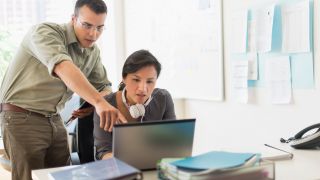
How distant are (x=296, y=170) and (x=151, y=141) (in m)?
0.54

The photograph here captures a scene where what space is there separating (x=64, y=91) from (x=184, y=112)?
4.51 ft

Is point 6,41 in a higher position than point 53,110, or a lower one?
higher

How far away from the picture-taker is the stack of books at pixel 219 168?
1126mm

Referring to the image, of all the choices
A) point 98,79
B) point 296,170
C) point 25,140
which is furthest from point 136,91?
point 296,170

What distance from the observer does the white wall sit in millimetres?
2188

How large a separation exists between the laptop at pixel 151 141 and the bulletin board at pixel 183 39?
146cm

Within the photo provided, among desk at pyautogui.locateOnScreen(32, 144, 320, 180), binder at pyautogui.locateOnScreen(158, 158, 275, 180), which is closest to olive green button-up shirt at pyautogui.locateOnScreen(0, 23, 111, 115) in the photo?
desk at pyautogui.locateOnScreen(32, 144, 320, 180)

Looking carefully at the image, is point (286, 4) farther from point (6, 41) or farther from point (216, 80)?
point (6, 41)

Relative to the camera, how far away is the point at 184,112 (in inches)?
130

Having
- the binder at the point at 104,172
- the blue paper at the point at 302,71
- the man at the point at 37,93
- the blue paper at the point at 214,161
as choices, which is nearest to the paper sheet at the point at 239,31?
the blue paper at the point at 302,71

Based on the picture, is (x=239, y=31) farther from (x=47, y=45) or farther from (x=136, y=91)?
(x=47, y=45)

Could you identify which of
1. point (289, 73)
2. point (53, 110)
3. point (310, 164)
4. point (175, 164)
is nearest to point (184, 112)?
point (289, 73)

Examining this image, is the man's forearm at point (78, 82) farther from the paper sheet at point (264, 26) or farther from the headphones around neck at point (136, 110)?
the paper sheet at point (264, 26)

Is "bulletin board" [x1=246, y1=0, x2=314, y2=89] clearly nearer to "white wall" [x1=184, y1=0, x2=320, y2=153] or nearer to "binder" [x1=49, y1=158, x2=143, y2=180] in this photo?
"white wall" [x1=184, y1=0, x2=320, y2=153]
